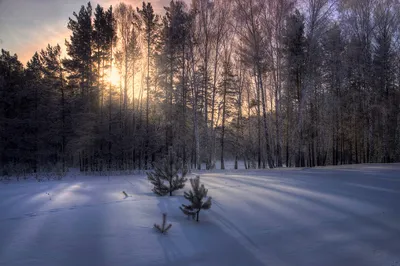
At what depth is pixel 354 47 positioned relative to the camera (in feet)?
68.6

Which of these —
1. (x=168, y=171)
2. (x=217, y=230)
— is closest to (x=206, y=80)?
(x=168, y=171)

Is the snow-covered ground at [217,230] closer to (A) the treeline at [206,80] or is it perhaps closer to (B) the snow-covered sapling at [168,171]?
(B) the snow-covered sapling at [168,171]

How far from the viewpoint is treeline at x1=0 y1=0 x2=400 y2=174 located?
59.5 ft

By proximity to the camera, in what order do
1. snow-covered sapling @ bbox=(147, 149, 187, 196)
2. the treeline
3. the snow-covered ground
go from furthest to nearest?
the treeline, snow-covered sapling @ bbox=(147, 149, 187, 196), the snow-covered ground

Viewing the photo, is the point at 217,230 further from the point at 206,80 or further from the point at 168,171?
the point at 206,80

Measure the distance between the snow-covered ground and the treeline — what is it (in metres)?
11.5

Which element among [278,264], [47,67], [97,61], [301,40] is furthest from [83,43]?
[278,264]

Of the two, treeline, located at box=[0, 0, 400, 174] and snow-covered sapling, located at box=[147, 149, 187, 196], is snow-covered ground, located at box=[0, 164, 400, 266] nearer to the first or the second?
snow-covered sapling, located at box=[147, 149, 187, 196]

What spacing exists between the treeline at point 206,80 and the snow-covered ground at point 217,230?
11.5 meters

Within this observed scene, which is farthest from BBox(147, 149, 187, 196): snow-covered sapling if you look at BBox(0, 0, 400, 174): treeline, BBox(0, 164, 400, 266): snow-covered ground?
BBox(0, 0, 400, 174): treeline

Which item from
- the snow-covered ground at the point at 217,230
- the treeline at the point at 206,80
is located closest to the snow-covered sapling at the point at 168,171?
the snow-covered ground at the point at 217,230

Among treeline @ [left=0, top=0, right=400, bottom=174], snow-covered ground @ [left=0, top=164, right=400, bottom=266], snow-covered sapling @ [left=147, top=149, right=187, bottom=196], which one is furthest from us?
treeline @ [left=0, top=0, right=400, bottom=174]

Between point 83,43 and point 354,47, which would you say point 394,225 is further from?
point 83,43

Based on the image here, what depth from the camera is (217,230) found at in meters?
4.98
